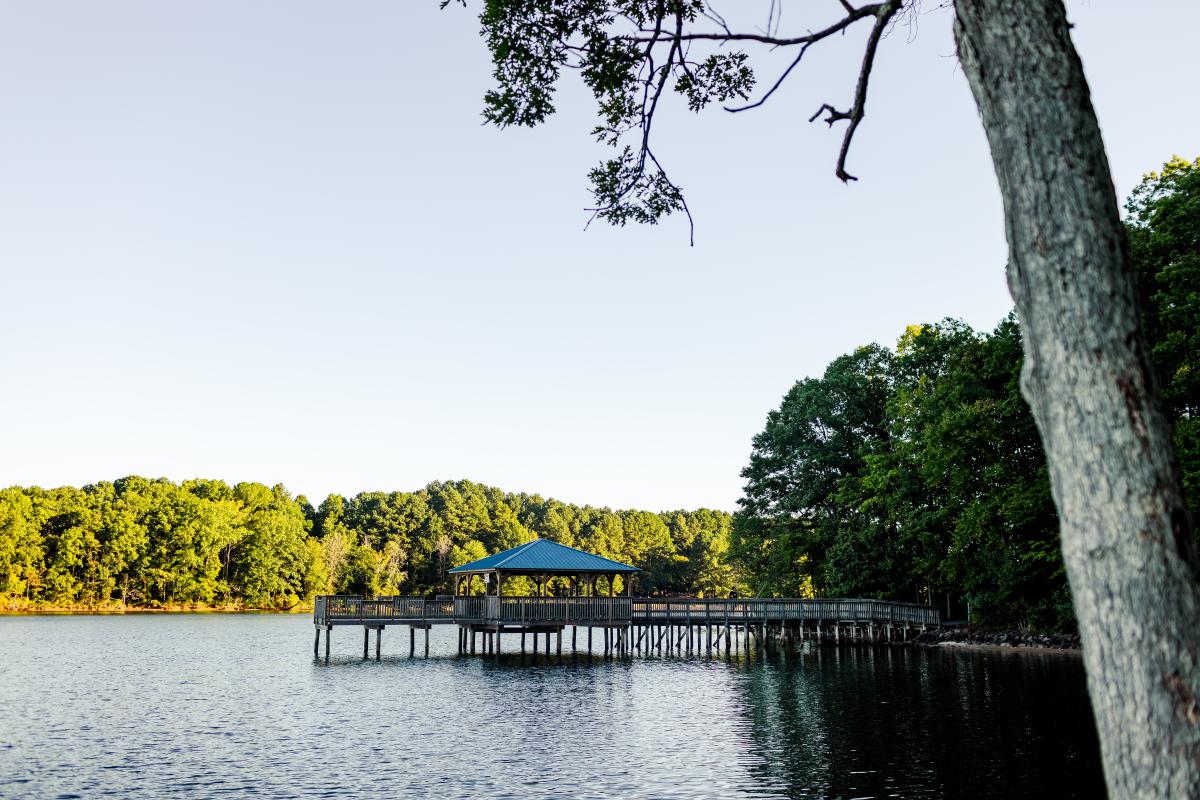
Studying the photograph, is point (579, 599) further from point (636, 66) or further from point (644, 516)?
point (644, 516)

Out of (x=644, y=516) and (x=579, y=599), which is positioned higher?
(x=644, y=516)

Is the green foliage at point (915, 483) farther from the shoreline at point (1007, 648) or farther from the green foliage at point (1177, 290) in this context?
the green foliage at point (1177, 290)

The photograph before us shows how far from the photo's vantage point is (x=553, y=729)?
756 inches

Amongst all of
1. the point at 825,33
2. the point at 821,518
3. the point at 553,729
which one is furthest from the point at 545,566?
the point at 825,33

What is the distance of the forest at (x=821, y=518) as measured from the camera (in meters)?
29.2

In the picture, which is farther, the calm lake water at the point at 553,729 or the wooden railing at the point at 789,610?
the wooden railing at the point at 789,610

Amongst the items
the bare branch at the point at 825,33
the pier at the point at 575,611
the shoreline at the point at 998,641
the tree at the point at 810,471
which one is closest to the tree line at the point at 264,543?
the tree at the point at 810,471

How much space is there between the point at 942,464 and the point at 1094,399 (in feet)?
111

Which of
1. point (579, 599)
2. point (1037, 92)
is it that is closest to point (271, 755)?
point (1037, 92)

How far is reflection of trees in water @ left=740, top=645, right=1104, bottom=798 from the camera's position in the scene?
44.1ft

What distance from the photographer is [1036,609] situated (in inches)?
1401

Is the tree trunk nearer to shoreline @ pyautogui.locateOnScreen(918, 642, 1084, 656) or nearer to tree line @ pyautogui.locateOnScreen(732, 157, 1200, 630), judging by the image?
tree line @ pyautogui.locateOnScreen(732, 157, 1200, 630)

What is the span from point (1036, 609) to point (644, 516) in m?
89.8

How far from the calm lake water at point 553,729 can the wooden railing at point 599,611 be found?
8.64ft
